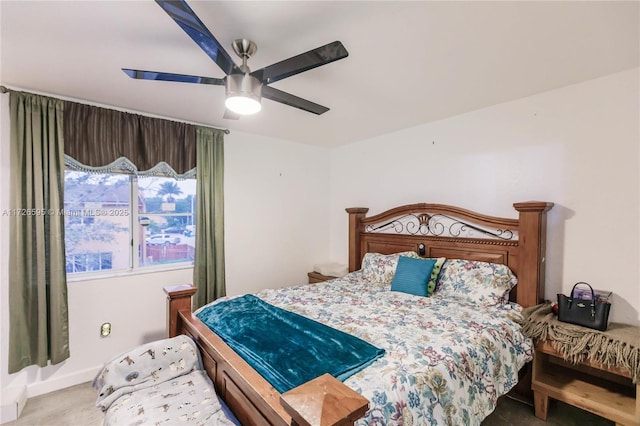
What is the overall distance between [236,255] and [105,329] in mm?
1408

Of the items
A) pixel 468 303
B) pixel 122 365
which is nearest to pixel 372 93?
pixel 468 303

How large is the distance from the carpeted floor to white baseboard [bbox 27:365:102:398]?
6 cm

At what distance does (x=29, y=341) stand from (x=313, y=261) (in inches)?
119

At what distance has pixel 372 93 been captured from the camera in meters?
2.49

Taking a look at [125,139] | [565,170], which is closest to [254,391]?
[125,139]

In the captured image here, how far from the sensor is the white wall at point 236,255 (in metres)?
2.47

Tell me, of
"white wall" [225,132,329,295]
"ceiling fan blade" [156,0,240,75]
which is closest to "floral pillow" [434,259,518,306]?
"white wall" [225,132,329,295]

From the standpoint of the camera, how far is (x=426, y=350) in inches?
63.4

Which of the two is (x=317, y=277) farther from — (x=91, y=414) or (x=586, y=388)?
(x=586, y=388)

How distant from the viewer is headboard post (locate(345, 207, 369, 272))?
381 centimetres

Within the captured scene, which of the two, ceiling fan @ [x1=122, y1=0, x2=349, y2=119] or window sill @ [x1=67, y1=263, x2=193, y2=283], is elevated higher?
ceiling fan @ [x1=122, y1=0, x2=349, y2=119]

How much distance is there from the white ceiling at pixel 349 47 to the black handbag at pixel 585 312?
1623 millimetres

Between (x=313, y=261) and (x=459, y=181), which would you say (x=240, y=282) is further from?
(x=459, y=181)

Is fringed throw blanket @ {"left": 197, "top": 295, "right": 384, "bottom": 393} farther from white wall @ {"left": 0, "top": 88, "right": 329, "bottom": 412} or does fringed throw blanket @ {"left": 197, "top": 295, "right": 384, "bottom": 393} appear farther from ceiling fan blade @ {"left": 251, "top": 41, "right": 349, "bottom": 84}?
ceiling fan blade @ {"left": 251, "top": 41, "right": 349, "bottom": 84}
